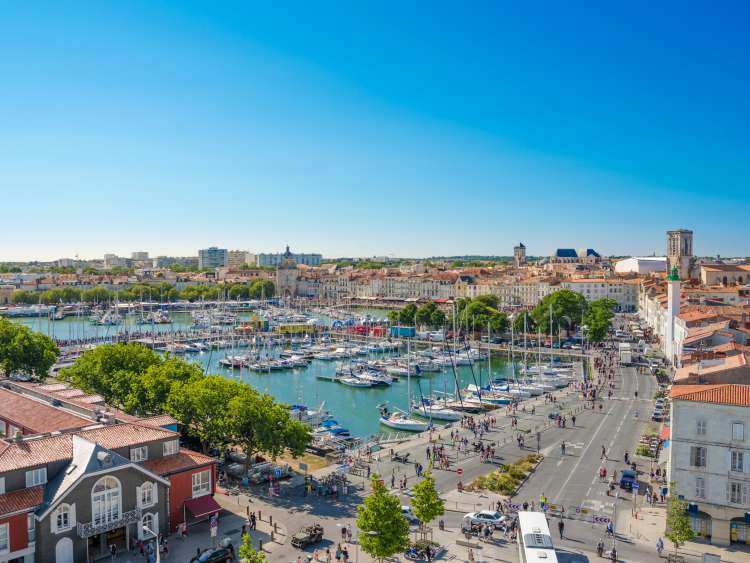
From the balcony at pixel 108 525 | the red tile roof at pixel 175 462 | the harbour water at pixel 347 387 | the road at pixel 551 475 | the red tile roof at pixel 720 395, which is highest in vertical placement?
the red tile roof at pixel 720 395

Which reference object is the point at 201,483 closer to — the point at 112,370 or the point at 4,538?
the point at 4,538

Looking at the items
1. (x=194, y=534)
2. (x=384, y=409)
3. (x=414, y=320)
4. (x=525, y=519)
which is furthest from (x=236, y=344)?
(x=525, y=519)

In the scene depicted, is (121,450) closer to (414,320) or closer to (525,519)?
(525,519)

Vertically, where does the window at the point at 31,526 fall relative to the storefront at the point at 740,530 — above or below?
above

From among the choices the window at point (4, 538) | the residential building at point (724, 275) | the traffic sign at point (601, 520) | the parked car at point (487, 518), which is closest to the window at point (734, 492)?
the traffic sign at point (601, 520)

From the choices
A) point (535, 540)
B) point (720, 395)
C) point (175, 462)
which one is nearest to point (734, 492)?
point (720, 395)

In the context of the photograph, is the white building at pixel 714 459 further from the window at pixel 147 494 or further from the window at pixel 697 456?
the window at pixel 147 494
